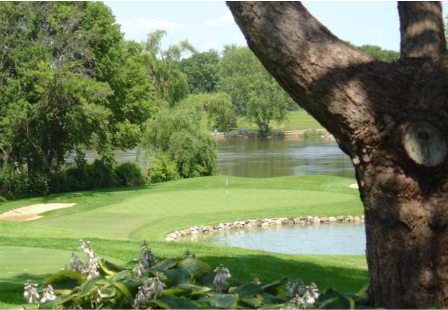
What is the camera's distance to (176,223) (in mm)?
19906

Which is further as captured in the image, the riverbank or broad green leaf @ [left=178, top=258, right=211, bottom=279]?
the riverbank

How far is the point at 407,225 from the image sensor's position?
3.81 m

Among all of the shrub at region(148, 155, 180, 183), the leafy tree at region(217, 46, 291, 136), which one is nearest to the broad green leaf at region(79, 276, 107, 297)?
the shrub at region(148, 155, 180, 183)

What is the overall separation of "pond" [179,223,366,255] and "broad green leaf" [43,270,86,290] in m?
13.0

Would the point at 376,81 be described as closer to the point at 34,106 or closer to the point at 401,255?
the point at 401,255

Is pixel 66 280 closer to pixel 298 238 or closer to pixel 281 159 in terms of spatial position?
pixel 298 238

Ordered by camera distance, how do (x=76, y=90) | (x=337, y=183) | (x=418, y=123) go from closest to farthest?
1. (x=418, y=123)
2. (x=76, y=90)
3. (x=337, y=183)

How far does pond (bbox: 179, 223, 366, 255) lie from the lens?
1756cm

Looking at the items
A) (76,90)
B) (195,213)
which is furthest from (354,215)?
(76,90)

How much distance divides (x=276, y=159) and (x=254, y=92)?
35.1 meters

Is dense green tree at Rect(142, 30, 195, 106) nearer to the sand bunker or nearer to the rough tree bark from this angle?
the sand bunker

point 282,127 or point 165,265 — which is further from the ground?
point 165,265

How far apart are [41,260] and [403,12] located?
528cm

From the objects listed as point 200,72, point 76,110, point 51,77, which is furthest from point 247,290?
point 200,72
